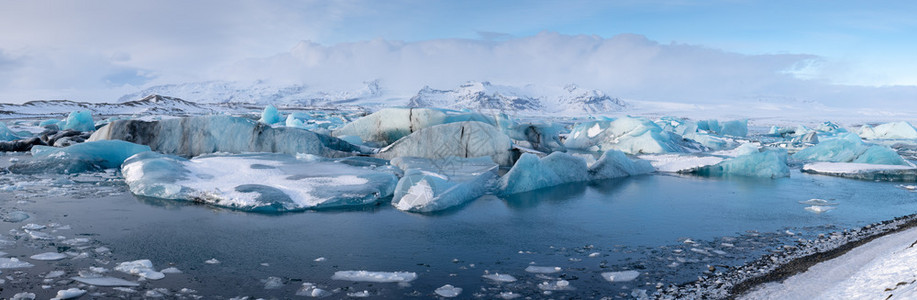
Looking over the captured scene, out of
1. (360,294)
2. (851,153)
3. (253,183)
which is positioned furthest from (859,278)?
(851,153)

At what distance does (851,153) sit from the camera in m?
13.0

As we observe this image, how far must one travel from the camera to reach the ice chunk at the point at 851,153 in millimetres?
12039

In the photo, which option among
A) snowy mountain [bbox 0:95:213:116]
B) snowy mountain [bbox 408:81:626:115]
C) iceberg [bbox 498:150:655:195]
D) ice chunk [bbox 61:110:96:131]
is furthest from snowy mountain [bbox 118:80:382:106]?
iceberg [bbox 498:150:655:195]

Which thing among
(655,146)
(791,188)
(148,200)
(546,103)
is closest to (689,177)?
(791,188)

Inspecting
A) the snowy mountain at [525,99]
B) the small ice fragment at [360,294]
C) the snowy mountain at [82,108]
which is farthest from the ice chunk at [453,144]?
the snowy mountain at [525,99]

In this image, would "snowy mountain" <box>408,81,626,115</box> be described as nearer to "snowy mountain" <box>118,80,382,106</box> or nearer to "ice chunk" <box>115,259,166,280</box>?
"snowy mountain" <box>118,80,382,106</box>

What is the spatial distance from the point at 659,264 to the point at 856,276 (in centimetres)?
144

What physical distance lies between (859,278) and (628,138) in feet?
45.0

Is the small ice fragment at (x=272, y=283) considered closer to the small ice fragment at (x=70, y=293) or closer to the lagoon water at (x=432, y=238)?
the lagoon water at (x=432, y=238)

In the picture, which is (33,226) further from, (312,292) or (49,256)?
(312,292)

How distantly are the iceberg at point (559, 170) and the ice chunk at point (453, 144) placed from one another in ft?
6.46

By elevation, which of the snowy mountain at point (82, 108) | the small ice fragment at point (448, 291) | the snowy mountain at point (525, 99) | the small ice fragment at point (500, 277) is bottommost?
the small ice fragment at point (448, 291)

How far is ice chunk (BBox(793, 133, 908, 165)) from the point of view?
1204 cm

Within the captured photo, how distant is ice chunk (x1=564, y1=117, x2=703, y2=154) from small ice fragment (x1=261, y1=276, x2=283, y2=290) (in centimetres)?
1314
